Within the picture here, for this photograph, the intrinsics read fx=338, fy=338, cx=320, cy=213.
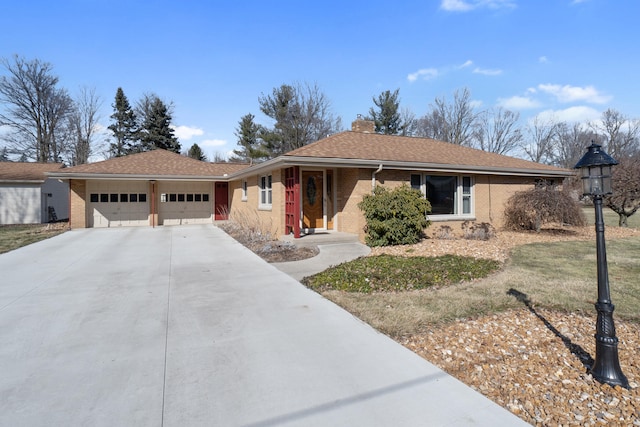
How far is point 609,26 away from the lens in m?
9.88

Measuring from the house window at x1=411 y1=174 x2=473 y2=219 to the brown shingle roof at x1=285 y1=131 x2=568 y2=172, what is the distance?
2.08 feet

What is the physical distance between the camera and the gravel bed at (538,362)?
2.49m

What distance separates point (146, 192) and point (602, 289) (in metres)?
19.0

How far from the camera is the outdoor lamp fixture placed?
282 cm

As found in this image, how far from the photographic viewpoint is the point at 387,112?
34.2 m

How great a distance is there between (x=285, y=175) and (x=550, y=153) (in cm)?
4595

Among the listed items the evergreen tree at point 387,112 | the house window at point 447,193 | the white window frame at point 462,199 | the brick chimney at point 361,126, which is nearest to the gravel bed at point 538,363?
the house window at point 447,193

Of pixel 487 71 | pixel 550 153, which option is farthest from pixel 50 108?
pixel 550 153

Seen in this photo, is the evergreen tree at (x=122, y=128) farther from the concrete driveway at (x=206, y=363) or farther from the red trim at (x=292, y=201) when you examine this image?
the concrete driveway at (x=206, y=363)

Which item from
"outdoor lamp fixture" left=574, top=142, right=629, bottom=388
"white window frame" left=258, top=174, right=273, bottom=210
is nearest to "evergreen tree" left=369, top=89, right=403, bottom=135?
"white window frame" left=258, top=174, right=273, bottom=210

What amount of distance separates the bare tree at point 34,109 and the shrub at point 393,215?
34.6 m

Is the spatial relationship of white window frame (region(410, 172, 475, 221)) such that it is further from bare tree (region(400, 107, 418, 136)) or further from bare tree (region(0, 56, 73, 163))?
bare tree (region(0, 56, 73, 163))

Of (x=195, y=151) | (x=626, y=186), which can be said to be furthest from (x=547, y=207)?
(x=195, y=151)

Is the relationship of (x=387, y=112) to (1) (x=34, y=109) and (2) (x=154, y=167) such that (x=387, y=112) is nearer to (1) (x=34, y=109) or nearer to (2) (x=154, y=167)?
(2) (x=154, y=167)
